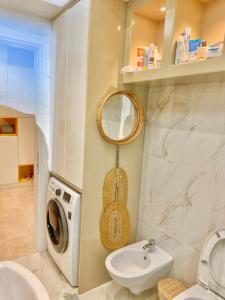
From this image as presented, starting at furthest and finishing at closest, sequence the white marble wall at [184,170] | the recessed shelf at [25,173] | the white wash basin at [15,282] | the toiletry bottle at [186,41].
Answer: the recessed shelf at [25,173] → the white marble wall at [184,170] → the toiletry bottle at [186,41] → the white wash basin at [15,282]

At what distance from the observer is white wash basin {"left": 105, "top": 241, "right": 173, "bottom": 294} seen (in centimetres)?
169

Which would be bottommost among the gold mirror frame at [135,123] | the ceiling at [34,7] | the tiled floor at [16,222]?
the tiled floor at [16,222]

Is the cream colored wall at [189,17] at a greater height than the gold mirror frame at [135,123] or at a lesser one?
greater

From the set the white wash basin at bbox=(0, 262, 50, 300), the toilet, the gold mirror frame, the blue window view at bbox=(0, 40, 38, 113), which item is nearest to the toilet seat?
the toilet

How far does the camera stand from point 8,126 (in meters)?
4.27

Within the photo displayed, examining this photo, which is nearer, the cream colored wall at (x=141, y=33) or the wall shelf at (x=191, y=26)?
the wall shelf at (x=191, y=26)

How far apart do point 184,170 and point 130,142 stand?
0.51 m

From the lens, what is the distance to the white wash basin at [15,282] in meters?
1.30

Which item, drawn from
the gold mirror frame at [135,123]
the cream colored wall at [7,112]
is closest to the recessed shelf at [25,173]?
the cream colored wall at [7,112]

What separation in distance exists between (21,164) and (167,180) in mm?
3318

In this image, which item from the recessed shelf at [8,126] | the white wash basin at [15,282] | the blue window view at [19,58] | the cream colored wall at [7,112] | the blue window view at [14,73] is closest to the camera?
the white wash basin at [15,282]

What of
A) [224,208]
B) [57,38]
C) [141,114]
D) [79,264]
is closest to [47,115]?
[57,38]

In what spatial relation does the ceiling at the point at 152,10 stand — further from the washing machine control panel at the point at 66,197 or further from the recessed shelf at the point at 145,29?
the washing machine control panel at the point at 66,197

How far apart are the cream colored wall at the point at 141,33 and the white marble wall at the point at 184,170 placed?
0.36 metres
